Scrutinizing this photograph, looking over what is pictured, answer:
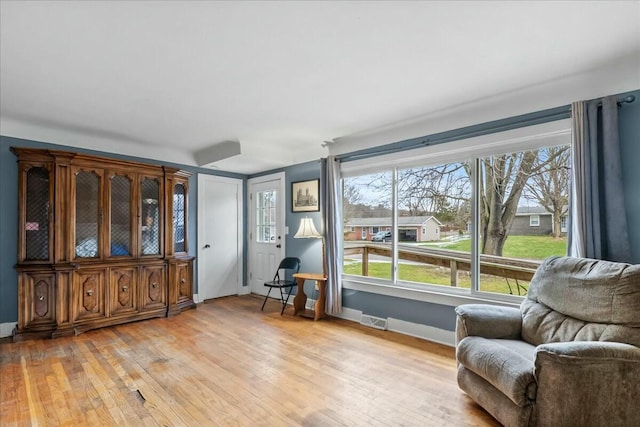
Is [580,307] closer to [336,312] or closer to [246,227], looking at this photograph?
[336,312]

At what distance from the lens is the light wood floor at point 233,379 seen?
2000 mm

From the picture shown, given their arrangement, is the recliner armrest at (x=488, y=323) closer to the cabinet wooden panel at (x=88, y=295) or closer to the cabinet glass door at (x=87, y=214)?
the cabinet wooden panel at (x=88, y=295)

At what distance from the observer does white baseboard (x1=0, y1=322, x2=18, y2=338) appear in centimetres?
343

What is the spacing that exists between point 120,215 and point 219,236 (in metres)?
1.60

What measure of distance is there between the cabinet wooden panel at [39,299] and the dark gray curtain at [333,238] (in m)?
3.07

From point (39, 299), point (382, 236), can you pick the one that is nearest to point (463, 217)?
point (382, 236)

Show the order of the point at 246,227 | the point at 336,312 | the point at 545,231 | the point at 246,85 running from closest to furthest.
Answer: the point at 246,85
the point at 545,231
the point at 336,312
the point at 246,227

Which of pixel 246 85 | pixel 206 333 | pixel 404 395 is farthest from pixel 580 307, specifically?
pixel 206 333

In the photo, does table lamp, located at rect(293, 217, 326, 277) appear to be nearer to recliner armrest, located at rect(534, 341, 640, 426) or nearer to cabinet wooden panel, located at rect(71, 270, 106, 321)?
cabinet wooden panel, located at rect(71, 270, 106, 321)

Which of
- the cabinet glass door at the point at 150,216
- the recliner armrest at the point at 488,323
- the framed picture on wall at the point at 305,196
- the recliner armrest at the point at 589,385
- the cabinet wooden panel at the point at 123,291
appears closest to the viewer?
the recliner armrest at the point at 589,385

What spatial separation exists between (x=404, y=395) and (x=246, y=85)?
2631 mm

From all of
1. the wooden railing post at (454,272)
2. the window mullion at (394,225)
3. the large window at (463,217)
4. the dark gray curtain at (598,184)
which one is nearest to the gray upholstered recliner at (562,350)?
the dark gray curtain at (598,184)

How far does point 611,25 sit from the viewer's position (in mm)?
1858

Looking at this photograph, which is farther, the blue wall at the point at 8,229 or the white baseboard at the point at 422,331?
the blue wall at the point at 8,229
